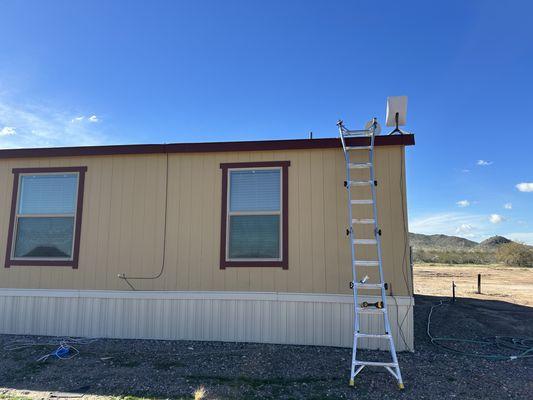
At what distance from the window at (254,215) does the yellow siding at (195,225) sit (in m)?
0.11

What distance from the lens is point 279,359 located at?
18.1ft

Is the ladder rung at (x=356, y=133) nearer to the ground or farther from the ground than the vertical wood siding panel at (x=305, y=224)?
farther from the ground

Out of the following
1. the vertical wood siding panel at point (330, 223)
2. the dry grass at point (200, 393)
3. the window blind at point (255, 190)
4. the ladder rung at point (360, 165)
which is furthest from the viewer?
the window blind at point (255, 190)

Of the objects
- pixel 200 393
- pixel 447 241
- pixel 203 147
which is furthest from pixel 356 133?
pixel 447 241

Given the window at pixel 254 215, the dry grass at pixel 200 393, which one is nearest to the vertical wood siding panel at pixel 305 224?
the window at pixel 254 215

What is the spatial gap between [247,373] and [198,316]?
5.64ft

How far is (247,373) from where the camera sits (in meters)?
4.99

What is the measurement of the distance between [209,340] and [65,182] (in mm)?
3795

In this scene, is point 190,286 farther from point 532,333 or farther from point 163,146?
point 532,333

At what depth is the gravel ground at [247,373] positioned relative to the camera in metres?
4.42

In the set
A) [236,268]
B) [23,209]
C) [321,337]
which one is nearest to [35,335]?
[23,209]

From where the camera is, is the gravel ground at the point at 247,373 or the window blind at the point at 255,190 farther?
the window blind at the point at 255,190

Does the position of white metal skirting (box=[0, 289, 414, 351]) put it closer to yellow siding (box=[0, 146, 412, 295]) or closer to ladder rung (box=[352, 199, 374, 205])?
yellow siding (box=[0, 146, 412, 295])

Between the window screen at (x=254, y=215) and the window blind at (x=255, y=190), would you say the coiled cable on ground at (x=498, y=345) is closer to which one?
the window screen at (x=254, y=215)
